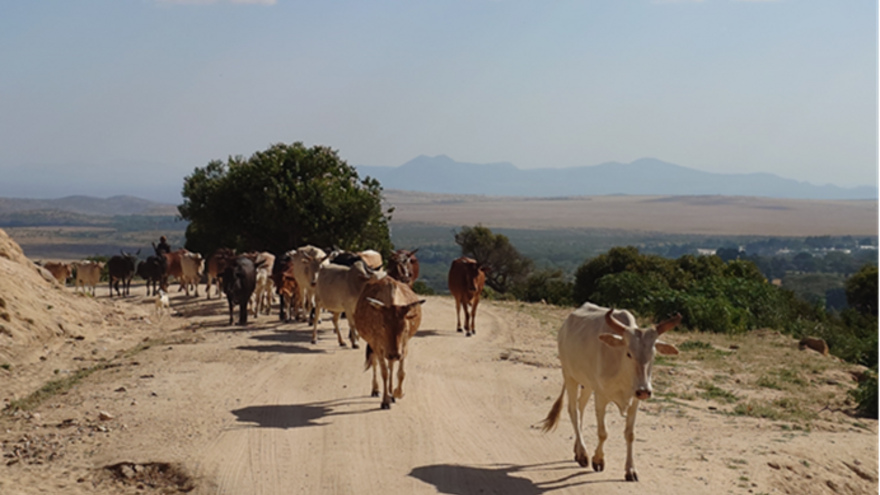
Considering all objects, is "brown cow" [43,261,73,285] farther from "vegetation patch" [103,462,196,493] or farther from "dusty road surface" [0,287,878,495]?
"vegetation patch" [103,462,196,493]

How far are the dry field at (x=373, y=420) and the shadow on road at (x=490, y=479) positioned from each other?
32mm

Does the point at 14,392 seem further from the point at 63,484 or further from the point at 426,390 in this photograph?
the point at 426,390

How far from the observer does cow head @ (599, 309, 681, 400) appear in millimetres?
10055

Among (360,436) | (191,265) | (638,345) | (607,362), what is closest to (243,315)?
(191,265)

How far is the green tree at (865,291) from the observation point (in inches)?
1917

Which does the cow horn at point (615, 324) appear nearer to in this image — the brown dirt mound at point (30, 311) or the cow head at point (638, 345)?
the cow head at point (638, 345)

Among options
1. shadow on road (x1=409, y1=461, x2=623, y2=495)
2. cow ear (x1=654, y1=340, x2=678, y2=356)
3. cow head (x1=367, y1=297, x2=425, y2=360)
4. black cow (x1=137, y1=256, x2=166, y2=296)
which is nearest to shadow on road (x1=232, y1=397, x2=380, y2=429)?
cow head (x1=367, y1=297, x2=425, y2=360)

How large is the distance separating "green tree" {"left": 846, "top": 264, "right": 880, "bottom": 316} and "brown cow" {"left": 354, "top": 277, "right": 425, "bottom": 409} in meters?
40.6

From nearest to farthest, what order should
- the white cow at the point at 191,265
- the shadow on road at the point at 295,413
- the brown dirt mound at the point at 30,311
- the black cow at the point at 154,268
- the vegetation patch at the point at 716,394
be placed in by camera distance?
the shadow on road at the point at 295,413, the vegetation patch at the point at 716,394, the brown dirt mound at the point at 30,311, the white cow at the point at 191,265, the black cow at the point at 154,268

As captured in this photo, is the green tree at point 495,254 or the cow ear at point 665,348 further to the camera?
the green tree at point 495,254

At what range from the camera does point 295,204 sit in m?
33.6

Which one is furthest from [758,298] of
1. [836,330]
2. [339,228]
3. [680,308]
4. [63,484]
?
[63,484]

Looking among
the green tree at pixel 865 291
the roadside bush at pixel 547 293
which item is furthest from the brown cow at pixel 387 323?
the green tree at pixel 865 291

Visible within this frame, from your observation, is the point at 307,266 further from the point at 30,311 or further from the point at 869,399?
the point at 869,399
